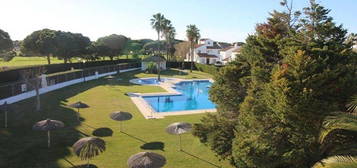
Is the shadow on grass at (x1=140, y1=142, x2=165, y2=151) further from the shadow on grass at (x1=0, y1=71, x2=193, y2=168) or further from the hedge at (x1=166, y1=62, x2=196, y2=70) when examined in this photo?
the hedge at (x1=166, y1=62, x2=196, y2=70)

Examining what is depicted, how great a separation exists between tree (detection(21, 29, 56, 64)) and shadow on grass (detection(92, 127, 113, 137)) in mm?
32745

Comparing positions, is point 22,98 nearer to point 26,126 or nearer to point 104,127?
point 26,126

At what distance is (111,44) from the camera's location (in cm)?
5941

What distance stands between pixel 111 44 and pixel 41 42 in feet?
62.4

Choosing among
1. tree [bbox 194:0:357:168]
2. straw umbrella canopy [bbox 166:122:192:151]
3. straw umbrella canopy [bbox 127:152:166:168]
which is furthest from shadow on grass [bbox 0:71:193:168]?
tree [bbox 194:0:357:168]

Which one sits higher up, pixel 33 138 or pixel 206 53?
pixel 206 53

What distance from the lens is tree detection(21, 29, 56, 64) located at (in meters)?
42.1

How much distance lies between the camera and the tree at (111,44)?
55.2m

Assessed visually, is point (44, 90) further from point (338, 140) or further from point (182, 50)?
point (182, 50)

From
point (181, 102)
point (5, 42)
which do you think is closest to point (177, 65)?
point (5, 42)

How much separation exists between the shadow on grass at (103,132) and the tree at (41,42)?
3274cm

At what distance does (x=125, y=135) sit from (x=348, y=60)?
11798mm

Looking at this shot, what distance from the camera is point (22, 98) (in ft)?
75.7

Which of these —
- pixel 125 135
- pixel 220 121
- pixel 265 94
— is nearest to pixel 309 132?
pixel 265 94
